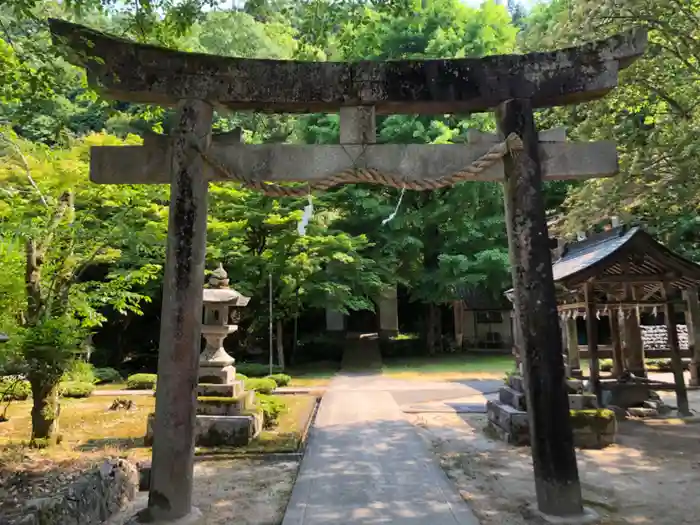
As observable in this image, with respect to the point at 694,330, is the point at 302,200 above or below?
above

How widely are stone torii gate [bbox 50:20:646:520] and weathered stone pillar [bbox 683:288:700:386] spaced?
1257cm

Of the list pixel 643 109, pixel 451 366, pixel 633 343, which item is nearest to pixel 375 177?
pixel 643 109

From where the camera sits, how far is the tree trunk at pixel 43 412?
7.70 m

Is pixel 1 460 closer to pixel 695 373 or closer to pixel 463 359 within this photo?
pixel 695 373

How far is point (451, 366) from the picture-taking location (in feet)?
69.2

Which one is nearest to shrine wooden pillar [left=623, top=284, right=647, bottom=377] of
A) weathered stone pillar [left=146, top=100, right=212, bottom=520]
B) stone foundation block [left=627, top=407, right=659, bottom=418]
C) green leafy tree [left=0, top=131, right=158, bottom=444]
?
stone foundation block [left=627, top=407, right=659, bottom=418]

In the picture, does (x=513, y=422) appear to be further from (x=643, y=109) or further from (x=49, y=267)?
(x=643, y=109)

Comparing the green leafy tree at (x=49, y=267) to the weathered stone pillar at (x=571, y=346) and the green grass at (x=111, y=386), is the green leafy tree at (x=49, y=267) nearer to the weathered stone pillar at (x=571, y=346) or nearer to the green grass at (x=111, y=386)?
the green grass at (x=111, y=386)

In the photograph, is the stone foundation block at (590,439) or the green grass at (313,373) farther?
the green grass at (313,373)

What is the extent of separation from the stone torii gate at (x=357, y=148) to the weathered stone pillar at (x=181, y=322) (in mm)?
14

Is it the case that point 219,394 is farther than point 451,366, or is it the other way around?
point 451,366

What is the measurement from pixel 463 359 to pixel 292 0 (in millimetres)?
19228

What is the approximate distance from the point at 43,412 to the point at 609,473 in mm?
8406

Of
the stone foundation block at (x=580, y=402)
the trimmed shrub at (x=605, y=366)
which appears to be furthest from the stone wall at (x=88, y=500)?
the trimmed shrub at (x=605, y=366)
